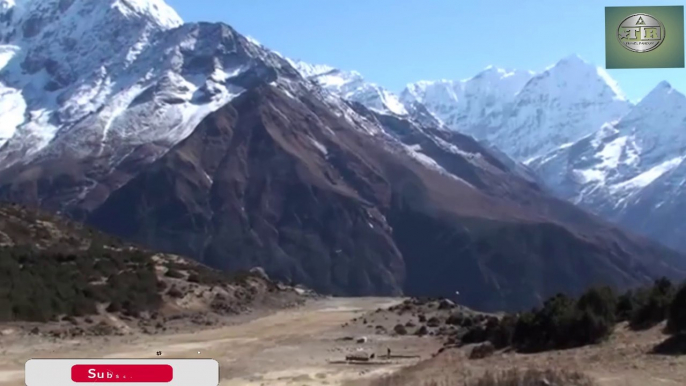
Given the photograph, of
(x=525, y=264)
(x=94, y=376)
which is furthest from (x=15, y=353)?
(x=525, y=264)

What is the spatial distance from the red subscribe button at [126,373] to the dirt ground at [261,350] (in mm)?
10047

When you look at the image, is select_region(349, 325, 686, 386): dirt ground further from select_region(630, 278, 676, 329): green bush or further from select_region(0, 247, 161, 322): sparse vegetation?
select_region(0, 247, 161, 322): sparse vegetation

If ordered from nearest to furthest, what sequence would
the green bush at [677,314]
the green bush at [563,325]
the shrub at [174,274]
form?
the green bush at [677,314] → the green bush at [563,325] → the shrub at [174,274]

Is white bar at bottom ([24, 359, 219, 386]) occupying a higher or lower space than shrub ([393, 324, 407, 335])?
higher

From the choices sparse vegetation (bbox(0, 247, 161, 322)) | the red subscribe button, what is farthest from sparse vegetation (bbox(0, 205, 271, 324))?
the red subscribe button

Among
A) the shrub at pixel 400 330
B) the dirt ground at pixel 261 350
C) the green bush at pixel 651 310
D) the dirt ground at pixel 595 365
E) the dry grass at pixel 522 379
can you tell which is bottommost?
the shrub at pixel 400 330

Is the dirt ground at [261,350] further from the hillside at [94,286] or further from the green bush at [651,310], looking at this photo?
the green bush at [651,310]

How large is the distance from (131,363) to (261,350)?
20094 millimetres

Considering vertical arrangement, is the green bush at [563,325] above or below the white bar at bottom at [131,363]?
below

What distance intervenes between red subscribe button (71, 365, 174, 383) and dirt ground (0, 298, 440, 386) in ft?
33.0

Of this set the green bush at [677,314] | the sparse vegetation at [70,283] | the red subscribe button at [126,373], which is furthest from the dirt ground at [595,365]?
the sparse vegetation at [70,283]

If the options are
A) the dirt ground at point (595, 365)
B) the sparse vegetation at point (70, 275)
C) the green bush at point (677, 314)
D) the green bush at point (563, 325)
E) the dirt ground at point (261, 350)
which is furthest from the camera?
the sparse vegetation at point (70, 275)

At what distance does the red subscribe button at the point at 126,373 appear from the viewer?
35.8ft

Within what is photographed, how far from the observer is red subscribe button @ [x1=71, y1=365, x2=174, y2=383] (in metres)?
10.9
